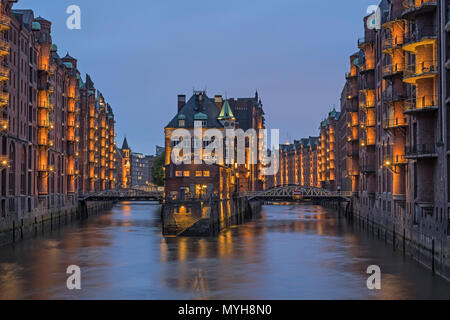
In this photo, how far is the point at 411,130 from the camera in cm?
5900

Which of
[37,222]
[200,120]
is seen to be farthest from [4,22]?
[200,120]

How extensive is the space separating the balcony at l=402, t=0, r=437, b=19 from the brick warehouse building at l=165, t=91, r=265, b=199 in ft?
119

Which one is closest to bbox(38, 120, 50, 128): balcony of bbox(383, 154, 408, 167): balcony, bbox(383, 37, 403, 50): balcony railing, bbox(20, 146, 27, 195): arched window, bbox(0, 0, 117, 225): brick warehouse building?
bbox(0, 0, 117, 225): brick warehouse building

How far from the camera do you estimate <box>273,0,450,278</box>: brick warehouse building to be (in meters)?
46.3

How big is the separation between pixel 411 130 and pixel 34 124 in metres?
52.4

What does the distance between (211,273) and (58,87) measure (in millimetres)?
67904

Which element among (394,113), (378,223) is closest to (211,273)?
(394,113)

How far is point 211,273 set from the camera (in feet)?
159

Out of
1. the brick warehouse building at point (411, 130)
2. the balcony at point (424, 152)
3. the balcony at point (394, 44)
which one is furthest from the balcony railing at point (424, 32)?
the balcony at point (394, 44)

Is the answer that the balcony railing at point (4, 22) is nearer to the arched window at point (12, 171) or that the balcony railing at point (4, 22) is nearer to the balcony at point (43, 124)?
the arched window at point (12, 171)

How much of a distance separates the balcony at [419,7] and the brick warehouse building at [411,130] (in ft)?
0.24

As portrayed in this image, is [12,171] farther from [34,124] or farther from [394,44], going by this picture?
[394,44]
